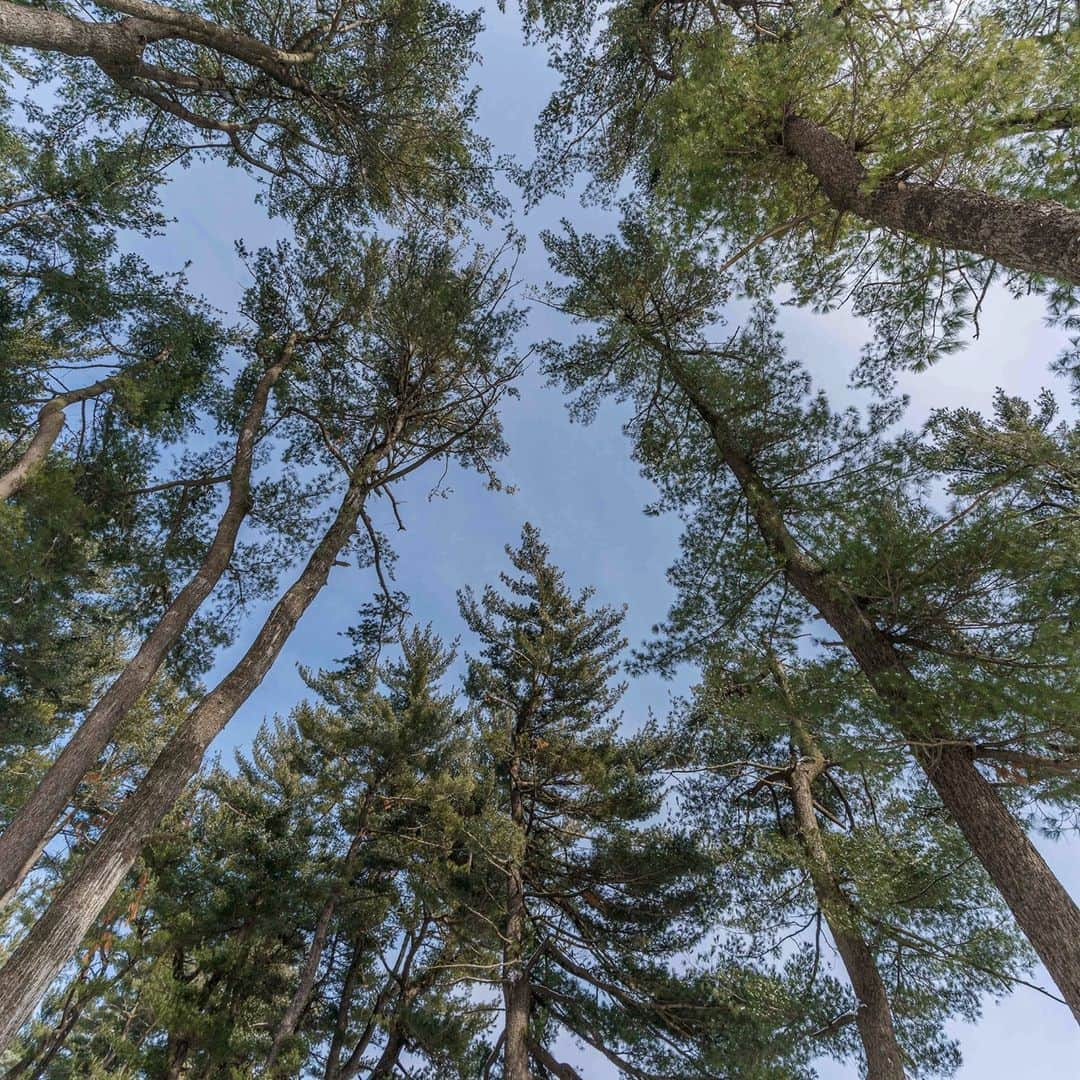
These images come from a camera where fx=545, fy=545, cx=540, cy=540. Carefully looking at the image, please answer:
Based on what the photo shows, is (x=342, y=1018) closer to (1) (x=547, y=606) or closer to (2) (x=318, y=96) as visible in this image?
(1) (x=547, y=606)

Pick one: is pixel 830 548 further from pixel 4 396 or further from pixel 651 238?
pixel 4 396

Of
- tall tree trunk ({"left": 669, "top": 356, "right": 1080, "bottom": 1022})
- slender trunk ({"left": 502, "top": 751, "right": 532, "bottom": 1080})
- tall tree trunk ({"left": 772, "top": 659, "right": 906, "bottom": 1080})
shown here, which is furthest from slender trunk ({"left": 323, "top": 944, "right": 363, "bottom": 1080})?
tall tree trunk ({"left": 669, "top": 356, "right": 1080, "bottom": 1022})

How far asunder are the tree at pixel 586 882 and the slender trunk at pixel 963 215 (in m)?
6.77

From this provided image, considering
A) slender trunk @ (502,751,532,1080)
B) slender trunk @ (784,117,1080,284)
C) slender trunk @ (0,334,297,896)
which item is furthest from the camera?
slender trunk @ (502,751,532,1080)

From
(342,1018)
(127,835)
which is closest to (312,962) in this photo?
(342,1018)

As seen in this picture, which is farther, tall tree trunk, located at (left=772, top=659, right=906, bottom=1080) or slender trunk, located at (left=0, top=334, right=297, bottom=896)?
tall tree trunk, located at (left=772, top=659, right=906, bottom=1080)

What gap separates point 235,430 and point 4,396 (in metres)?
2.70

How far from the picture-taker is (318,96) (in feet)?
24.4

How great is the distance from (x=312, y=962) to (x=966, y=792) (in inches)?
292

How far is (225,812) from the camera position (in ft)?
28.0

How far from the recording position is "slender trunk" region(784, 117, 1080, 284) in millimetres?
3371

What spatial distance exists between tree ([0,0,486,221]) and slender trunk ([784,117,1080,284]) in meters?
5.54

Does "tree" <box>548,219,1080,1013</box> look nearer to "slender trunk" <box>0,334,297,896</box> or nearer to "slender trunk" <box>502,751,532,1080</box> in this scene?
"slender trunk" <box>502,751,532,1080</box>

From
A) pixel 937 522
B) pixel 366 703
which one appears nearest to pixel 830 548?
pixel 937 522
